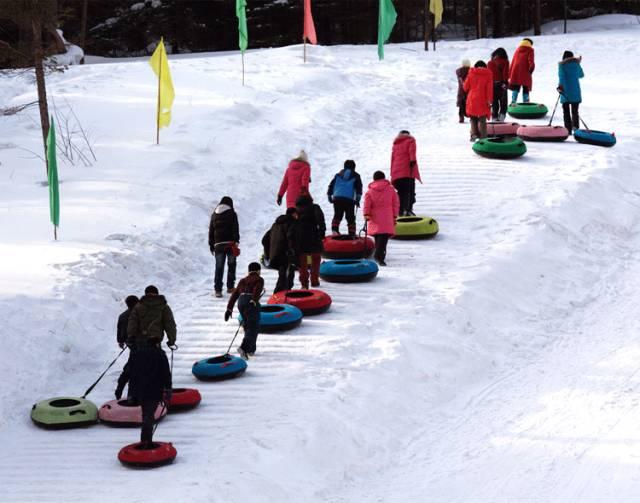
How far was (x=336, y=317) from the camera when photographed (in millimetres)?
14781

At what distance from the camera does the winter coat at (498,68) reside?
79.5 feet

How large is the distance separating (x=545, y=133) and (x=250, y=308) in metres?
11.1

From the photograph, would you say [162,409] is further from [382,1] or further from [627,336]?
[382,1]

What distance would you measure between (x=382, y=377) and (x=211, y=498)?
3.50 m

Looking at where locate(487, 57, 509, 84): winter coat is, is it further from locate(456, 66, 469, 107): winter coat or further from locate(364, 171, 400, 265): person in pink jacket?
locate(364, 171, 400, 265): person in pink jacket

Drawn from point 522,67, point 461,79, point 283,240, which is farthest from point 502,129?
point 283,240

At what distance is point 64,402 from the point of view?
12070 millimetres

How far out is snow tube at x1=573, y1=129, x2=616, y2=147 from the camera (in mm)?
22250

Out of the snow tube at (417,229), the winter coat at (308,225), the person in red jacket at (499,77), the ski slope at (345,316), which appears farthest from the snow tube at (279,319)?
the person in red jacket at (499,77)

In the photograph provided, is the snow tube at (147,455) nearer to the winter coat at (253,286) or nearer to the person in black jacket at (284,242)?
the winter coat at (253,286)

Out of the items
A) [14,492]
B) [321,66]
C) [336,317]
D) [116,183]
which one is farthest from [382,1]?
[14,492]

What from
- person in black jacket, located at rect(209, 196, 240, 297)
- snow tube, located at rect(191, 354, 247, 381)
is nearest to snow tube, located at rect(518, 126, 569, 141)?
person in black jacket, located at rect(209, 196, 240, 297)

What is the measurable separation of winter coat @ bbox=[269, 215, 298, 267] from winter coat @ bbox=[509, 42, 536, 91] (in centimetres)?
1136

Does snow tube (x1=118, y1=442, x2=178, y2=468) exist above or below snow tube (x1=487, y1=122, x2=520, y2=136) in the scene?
below
